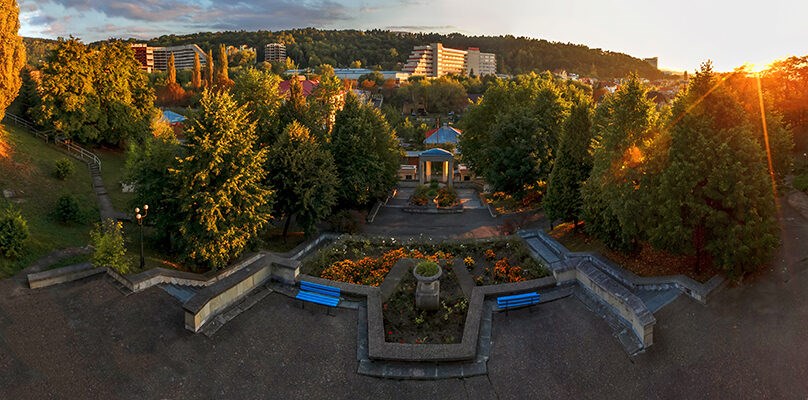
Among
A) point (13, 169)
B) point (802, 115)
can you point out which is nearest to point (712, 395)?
point (802, 115)

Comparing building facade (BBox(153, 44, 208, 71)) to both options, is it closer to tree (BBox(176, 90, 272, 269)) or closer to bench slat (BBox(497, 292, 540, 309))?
tree (BBox(176, 90, 272, 269))

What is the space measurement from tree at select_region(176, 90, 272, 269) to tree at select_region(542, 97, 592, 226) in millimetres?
13403

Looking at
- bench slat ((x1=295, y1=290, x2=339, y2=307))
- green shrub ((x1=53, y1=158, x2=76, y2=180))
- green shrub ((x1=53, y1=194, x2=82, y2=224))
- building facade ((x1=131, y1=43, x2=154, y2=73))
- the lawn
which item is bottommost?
bench slat ((x1=295, y1=290, x2=339, y2=307))

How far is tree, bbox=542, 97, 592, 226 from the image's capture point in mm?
22750

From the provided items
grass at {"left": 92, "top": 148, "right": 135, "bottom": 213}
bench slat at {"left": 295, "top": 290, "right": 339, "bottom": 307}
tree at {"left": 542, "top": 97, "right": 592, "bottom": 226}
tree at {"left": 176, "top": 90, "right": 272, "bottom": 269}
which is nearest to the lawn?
tree at {"left": 542, "top": 97, "right": 592, "bottom": 226}

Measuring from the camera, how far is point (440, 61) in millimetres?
175750

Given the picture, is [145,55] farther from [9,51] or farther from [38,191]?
[38,191]

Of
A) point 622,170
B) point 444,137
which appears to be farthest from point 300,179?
point 444,137

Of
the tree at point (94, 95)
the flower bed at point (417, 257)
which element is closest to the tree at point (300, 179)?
the flower bed at point (417, 257)

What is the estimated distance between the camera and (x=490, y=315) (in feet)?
50.6

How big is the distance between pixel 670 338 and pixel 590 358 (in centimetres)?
231

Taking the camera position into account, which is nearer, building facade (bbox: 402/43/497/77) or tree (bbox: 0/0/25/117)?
tree (bbox: 0/0/25/117)

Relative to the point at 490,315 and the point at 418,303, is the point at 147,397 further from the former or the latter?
the point at 490,315

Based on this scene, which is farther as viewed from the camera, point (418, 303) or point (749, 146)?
point (418, 303)
